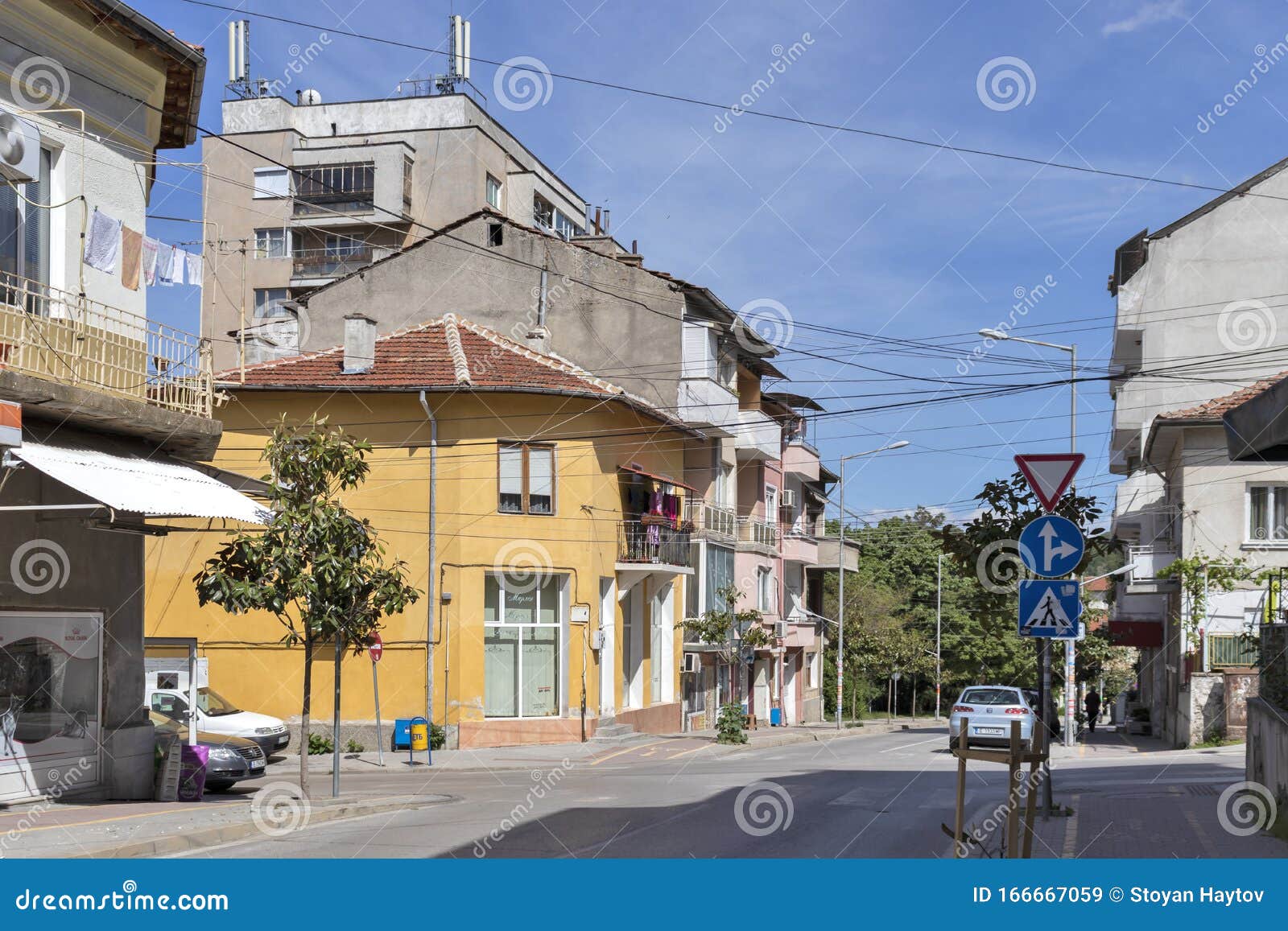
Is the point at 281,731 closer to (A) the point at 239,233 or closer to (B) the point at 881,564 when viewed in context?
(A) the point at 239,233

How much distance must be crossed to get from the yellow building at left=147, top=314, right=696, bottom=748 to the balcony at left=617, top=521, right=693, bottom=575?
5.14 ft

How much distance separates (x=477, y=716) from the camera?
102 ft

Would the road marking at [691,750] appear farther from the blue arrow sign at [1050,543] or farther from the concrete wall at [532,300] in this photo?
the blue arrow sign at [1050,543]

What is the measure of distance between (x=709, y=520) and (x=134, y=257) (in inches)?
1036

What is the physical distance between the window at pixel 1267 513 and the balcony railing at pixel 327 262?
119 ft

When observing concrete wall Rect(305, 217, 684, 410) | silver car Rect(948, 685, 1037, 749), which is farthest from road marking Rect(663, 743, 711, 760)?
concrete wall Rect(305, 217, 684, 410)

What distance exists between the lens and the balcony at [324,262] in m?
56.2

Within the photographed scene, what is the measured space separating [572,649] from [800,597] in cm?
2410

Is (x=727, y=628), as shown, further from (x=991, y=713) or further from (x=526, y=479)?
(x=991, y=713)

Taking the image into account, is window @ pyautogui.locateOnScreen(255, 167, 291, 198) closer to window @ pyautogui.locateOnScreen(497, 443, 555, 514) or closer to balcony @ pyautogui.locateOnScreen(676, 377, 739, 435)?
balcony @ pyautogui.locateOnScreen(676, 377, 739, 435)

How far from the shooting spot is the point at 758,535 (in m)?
46.8

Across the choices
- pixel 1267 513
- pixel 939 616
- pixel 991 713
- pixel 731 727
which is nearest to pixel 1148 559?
pixel 1267 513

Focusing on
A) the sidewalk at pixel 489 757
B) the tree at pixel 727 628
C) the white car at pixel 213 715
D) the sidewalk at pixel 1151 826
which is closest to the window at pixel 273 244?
the tree at pixel 727 628

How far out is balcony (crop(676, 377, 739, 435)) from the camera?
127ft
